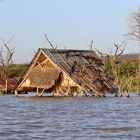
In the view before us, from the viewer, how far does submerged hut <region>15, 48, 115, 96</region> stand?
33.1 meters

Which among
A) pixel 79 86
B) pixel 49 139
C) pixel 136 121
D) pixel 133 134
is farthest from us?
pixel 79 86

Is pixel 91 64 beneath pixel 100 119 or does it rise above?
above

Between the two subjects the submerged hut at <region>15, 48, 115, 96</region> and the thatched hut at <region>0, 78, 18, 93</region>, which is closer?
the submerged hut at <region>15, 48, 115, 96</region>

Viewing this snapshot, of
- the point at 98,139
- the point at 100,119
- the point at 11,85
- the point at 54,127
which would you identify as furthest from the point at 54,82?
the point at 98,139

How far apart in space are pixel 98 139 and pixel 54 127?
8.26 ft

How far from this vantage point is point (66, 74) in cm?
3306

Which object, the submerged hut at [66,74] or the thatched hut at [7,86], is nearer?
the submerged hut at [66,74]

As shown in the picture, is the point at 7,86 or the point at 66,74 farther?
the point at 7,86

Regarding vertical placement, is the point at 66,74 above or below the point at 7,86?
above

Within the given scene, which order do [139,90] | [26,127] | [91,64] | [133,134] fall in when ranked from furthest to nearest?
[139,90]
[91,64]
[26,127]
[133,134]

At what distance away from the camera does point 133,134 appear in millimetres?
13086

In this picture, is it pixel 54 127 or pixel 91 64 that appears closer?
pixel 54 127

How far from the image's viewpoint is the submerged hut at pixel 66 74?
109 ft

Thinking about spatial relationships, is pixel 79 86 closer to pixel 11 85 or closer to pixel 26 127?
pixel 11 85
